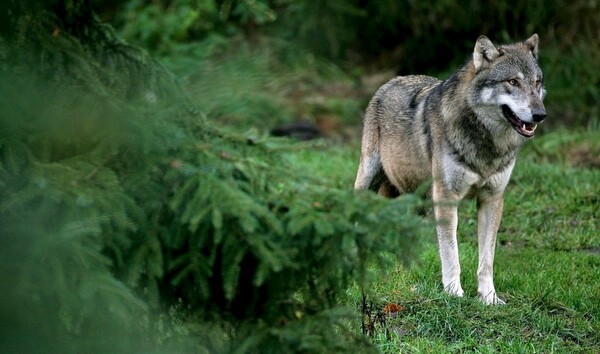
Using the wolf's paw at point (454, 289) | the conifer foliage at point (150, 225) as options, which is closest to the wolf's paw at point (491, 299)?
the wolf's paw at point (454, 289)

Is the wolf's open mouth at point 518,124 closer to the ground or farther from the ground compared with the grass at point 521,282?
farther from the ground

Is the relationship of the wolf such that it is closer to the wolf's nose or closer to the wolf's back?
the wolf's nose

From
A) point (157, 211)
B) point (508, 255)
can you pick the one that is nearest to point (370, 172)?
point (508, 255)

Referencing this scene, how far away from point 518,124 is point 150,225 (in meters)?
3.90

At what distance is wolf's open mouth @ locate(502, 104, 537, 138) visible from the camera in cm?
650

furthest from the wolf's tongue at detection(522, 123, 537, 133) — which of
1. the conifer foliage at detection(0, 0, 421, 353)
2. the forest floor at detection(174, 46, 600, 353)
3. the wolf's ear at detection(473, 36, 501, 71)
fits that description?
the conifer foliage at detection(0, 0, 421, 353)

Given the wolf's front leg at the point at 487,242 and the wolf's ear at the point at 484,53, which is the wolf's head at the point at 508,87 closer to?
the wolf's ear at the point at 484,53

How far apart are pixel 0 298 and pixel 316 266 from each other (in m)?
1.17

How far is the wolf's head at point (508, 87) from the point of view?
6.50m

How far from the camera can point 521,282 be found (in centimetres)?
674

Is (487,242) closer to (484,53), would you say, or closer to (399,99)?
(484,53)

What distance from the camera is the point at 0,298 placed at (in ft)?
9.62

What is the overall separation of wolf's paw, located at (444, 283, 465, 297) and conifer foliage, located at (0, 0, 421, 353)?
2.87 metres

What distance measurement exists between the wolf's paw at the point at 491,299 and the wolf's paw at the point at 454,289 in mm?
146
